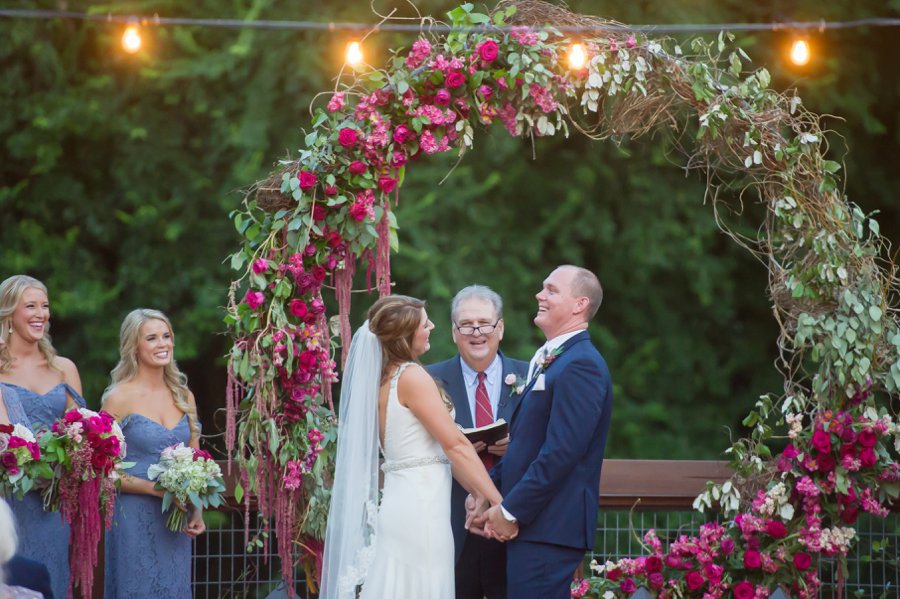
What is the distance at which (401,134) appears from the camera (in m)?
5.69

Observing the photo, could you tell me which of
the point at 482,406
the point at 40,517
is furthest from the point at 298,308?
the point at 40,517

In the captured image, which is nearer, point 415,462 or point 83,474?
point 415,462

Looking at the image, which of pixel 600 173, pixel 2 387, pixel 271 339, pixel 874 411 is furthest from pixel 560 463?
pixel 600 173

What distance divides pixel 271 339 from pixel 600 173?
4.27 metres

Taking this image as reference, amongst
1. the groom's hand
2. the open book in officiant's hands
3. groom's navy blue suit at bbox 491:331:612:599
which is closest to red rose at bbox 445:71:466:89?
groom's navy blue suit at bbox 491:331:612:599

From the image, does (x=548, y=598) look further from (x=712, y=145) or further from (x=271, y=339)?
(x=712, y=145)

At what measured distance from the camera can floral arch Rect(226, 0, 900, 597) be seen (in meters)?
5.52

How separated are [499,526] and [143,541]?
1785mm

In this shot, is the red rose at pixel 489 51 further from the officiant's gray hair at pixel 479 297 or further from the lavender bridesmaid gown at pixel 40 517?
the lavender bridesmaid gown at pixel 40 517

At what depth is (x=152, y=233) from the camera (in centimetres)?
897

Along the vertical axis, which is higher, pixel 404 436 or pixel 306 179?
pixel 306 179

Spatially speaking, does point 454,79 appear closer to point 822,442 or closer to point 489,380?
point 489,380

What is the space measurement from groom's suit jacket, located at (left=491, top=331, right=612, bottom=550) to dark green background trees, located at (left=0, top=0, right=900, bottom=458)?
3378 millimetres

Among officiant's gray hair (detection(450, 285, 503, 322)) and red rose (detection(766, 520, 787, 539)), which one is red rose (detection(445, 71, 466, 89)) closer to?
officiant's gray hair (detection(450, 285, 503, 322))
